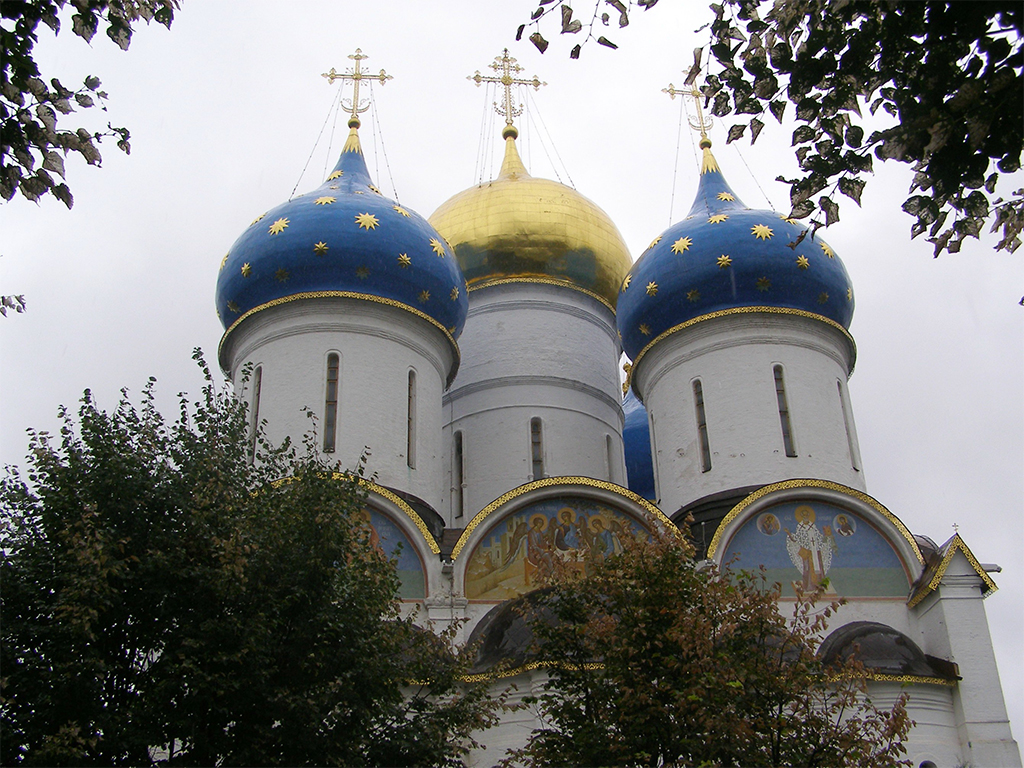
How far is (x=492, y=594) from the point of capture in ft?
43.6

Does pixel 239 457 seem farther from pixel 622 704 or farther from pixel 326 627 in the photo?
pixel 622 704

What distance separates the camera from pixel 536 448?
57.2 ft

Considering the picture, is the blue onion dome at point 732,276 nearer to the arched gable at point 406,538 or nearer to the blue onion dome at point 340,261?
the blue onion dome at point 340,261

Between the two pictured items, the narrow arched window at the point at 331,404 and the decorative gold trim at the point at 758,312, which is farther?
the decorative gold trim at the point at 758,312

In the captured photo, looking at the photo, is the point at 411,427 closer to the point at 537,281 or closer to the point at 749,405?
the point at 749,405

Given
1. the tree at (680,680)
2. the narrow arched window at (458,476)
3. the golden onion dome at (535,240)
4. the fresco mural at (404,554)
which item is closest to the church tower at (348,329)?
the fresco mural at (404,554)

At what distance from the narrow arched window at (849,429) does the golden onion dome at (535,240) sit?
5289mm

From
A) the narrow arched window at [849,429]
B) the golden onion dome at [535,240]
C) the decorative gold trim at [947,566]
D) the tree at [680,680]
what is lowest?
the tree at [680,680]

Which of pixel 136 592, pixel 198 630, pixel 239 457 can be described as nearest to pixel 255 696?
pixel 198 630

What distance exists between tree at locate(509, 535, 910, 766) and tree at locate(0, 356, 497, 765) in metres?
0.89

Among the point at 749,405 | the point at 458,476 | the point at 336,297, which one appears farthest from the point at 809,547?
the point at 336,297

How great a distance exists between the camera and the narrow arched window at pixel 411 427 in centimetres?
1466

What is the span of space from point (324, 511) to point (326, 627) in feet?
3.00

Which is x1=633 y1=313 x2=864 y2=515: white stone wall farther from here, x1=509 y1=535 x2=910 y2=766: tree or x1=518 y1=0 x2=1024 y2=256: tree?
x1=518 y1=0 x2=1024 y2=256: tree
